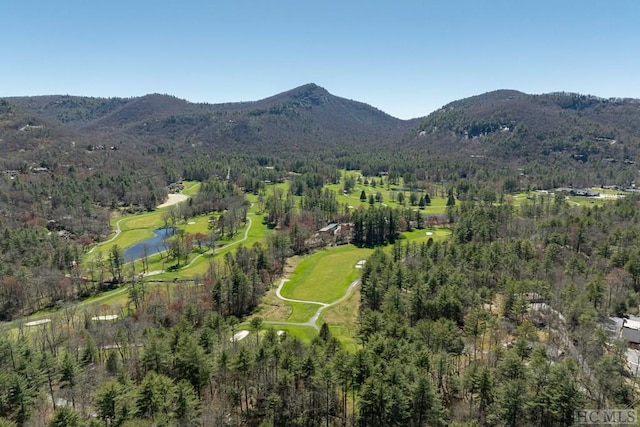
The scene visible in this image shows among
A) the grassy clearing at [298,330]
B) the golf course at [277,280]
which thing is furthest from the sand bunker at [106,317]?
the grassy clearing at [298,330]

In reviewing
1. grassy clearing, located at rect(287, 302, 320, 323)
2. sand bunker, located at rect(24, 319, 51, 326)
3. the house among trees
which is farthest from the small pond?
grassy clearing, located at rect(287, 302, 320, 323)

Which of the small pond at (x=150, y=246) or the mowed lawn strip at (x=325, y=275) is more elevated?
the small pond at (x=150, y=246)

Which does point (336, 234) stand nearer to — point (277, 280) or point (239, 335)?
point (277, 280)

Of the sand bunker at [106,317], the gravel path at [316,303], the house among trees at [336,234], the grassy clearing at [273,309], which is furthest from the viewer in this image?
the house among trees at [336,234]

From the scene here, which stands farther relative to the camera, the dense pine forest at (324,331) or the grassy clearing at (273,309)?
the grassy clearing at (273,309)

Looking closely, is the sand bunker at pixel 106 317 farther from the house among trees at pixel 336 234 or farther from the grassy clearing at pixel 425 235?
the grassy clearing at pixel 425 235

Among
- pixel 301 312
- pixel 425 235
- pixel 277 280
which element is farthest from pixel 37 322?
pixel 425 235

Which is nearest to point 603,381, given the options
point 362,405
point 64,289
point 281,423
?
point 362,405
